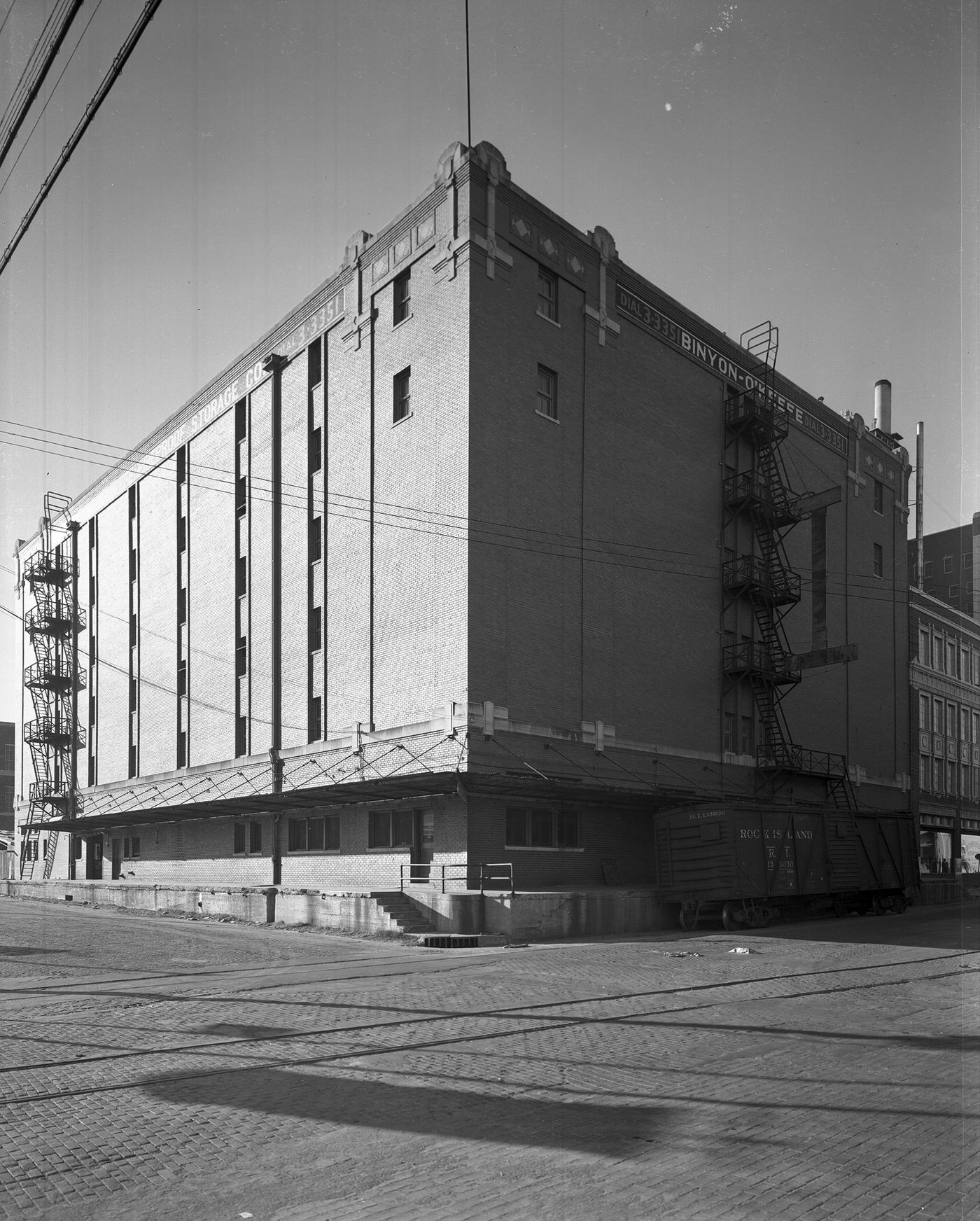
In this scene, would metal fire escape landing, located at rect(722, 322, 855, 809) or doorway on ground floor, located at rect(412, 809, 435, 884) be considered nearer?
doorway on ground floor, located at rect(412, 809, 435, 884)

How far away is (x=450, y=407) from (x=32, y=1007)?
19357mm

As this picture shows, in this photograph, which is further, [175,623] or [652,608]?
[175,623]

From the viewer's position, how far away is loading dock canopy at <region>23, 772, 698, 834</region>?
2722 centimetres

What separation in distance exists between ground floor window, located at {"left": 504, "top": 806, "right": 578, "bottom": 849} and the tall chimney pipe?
133 feet

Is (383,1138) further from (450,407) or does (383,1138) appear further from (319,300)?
(319,300)

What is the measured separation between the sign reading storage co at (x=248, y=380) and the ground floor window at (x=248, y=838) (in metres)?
15.3

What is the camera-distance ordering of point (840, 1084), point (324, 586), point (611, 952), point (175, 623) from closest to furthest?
point (840, 1084), point (611, 952), point (324, 586), point (175, 623)

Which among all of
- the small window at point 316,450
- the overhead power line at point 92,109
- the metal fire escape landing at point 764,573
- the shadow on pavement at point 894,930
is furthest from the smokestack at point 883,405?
the overhead power line at point 92,109

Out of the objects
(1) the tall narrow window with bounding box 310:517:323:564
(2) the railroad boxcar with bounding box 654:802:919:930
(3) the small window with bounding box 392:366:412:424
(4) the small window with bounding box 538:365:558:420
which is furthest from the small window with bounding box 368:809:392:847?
(4) the small window with bounding box 538:365:558:420

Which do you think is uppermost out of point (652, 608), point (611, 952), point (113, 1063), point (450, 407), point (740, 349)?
point (740, 349)

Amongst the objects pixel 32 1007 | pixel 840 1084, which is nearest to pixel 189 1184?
pixel 840 1084

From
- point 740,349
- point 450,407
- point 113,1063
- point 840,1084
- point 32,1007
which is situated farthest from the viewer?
point 740,349

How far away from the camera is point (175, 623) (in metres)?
43.9

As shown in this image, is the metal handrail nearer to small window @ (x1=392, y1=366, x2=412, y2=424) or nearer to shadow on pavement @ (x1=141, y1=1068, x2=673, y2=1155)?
small window @ (x1=392, y1=366, x2=412, y2=424)
